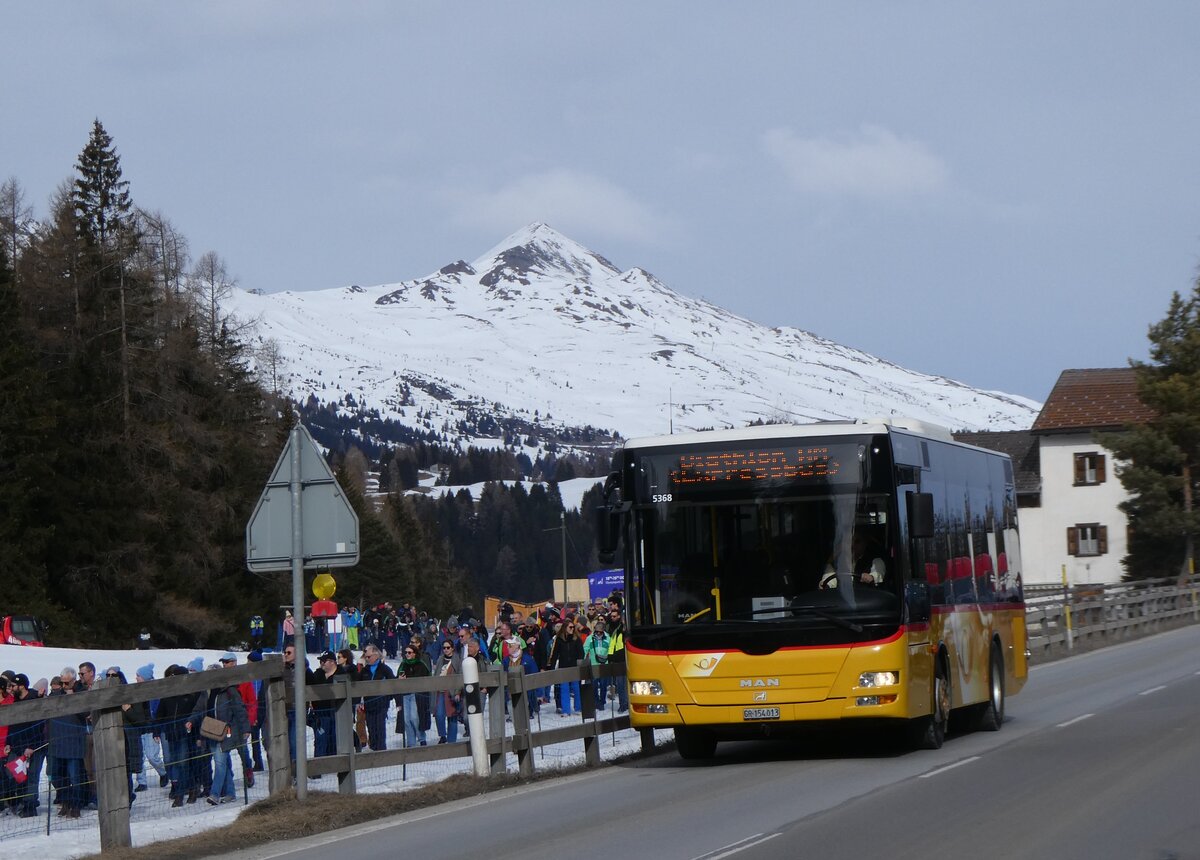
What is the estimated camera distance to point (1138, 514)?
67938 millimetres

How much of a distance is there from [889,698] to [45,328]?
50058 mm

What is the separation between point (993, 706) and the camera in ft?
62.6

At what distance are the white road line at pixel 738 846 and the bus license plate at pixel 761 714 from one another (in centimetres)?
417

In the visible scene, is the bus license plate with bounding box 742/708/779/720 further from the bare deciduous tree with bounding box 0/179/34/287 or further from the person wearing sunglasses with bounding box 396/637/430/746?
the bare deciduous tree with bounding box 0/179/34/287

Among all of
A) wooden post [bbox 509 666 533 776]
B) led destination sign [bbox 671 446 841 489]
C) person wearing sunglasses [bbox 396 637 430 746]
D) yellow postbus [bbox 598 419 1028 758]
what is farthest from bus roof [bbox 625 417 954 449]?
person wearing sunglasses [bbox 396 637 430 746]

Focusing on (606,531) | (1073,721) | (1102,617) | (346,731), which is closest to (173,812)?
(346,731)

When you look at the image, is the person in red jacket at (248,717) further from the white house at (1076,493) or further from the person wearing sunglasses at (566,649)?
the white house at (1076,493)

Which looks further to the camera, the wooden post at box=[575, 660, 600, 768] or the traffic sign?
the wooden post at box=[575, 660, 600, 768]

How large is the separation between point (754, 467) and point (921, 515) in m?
1.58

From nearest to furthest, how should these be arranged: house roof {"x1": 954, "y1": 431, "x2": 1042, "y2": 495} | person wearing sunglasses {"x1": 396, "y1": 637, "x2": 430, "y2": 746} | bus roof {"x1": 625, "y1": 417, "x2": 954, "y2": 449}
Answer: bus roof {"x1": 625, "y1": 417, "x2": 954, "y2": 449}
person wearing sunglasses {"x1": 396, "y1": 637, "x2": 430, "y2": 746}
house roof {"x1": 954, "y1": 431, "x2": 1042, "y2": 495}

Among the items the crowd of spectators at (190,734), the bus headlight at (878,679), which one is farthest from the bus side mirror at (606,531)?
the bus headlight at (878,679)

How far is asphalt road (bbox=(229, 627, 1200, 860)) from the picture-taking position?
10.2m

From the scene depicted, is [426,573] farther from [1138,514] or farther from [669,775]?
[669,775]

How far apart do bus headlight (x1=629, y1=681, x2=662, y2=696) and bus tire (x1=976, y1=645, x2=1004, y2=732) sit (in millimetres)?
5048
